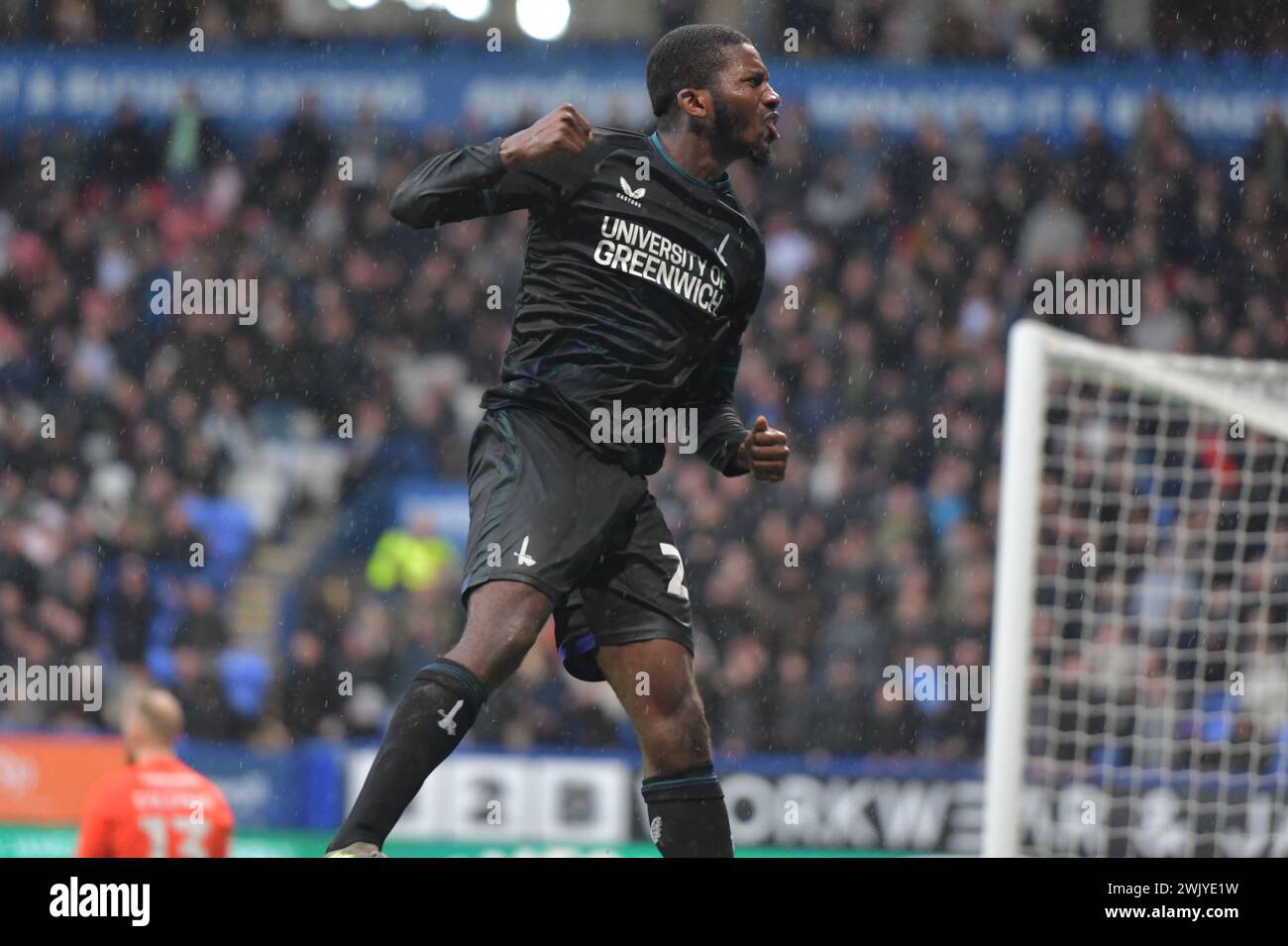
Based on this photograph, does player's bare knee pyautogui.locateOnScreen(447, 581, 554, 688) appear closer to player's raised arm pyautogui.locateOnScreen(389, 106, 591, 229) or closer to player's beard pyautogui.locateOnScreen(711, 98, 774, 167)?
player's raised arm pyautogui.locateOnScreen(389, 106, 591, 229)

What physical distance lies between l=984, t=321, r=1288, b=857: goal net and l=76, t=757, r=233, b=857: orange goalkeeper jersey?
282cm

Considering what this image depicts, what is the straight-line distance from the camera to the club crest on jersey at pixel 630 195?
4.79m

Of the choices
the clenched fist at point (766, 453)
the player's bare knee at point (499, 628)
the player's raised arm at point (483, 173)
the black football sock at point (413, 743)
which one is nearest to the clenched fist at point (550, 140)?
the player's raised arm at point (483, 173)

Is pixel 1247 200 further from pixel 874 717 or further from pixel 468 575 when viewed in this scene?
pixel 468 575

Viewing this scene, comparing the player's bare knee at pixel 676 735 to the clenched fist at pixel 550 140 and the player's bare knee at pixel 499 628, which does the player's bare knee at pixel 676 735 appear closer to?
the player's bare knee at pixel 499 628

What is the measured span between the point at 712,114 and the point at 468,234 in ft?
32.8

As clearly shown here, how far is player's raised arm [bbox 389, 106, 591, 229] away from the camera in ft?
14.4

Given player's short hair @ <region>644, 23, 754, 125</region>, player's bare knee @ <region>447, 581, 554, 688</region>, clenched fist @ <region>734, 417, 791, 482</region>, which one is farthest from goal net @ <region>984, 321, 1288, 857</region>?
player's bare knee @ <region>447, 581, 554, 688</region>

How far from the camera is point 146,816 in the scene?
6.63m

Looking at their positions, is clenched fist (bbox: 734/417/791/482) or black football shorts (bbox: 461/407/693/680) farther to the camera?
clenched fist (bbox: 734/417/791/482)

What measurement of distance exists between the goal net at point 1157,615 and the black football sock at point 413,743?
1651mm

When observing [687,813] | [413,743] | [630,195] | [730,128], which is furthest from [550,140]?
[687,813]

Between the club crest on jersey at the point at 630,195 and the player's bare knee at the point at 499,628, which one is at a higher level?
the club crest on jersey at the point at 630,195
